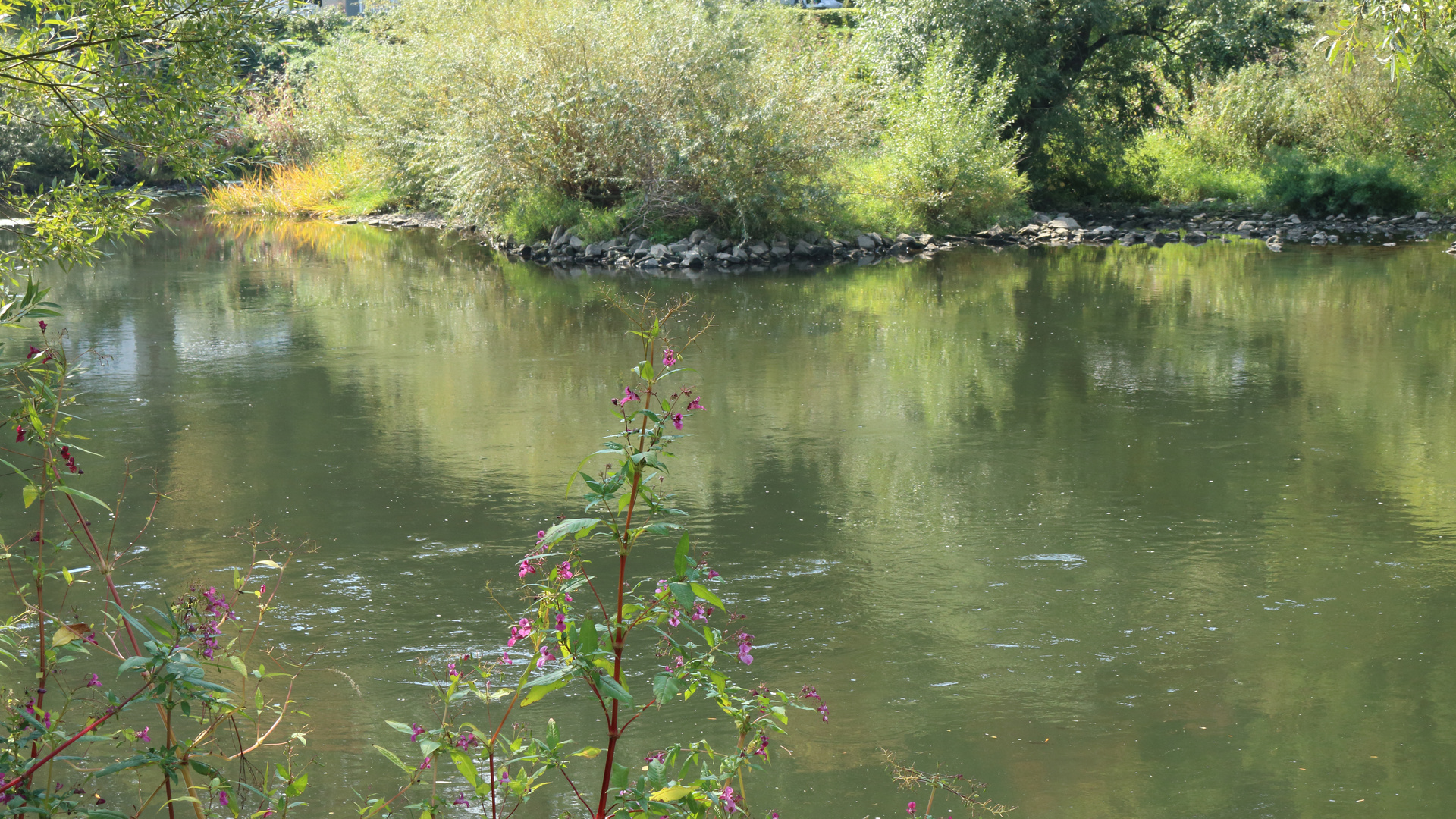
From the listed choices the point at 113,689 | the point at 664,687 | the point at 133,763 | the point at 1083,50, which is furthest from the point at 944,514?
the point at 1083,50

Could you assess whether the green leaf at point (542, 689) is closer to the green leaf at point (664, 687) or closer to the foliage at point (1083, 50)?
the green leaf at point (664, 687)

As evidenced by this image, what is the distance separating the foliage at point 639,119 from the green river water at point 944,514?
6.59 m

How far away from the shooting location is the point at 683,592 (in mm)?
2297

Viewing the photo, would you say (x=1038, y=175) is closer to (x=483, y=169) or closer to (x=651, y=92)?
(x=651, y=92)

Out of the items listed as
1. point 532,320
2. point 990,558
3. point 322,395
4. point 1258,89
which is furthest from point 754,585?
point 1258,89

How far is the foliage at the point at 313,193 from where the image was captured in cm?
3170

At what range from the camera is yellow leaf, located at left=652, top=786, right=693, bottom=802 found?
2.34m

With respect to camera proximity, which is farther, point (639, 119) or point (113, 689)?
point (639, 119)

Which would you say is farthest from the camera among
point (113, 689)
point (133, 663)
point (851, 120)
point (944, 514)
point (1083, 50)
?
point (1083, 50)

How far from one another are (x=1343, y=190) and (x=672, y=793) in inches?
1038

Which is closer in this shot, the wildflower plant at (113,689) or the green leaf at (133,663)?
the green leaf at (133,663)

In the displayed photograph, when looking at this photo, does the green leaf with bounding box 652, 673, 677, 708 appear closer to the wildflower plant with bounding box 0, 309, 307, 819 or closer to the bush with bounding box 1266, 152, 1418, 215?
the wildflower plant with bounding box 0, 309, 307, 819

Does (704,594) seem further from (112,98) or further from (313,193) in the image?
(313,193)

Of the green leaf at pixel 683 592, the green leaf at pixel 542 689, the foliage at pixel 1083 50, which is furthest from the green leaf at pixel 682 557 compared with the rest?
the foliage at pixel 1083 50
